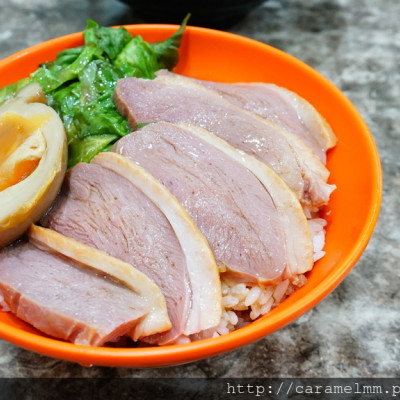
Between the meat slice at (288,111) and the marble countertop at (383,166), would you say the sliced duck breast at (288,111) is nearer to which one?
the meat slice at (288,111)

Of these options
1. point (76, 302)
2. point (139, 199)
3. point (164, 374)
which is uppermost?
point (139, 199)

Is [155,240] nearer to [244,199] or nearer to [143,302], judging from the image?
[143,302]

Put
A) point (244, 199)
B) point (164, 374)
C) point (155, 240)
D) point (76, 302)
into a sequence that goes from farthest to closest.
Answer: point (164, 374) → point (244, 199) → point (155, 240) → point (76, 302)

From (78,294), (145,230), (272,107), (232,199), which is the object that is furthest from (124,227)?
(272,107)

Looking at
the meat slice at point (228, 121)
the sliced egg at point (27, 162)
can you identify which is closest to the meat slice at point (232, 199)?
the meat slice at point (228, 121)

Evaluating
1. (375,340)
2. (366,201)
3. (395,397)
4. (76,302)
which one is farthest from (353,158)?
(76,302)

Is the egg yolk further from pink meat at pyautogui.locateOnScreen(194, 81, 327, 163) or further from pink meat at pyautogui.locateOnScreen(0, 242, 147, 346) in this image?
pink meat at pyautogui.locateOnScreen(194, 81, 327, 163)

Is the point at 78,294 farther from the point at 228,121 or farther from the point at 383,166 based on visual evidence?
the point at 383,166
